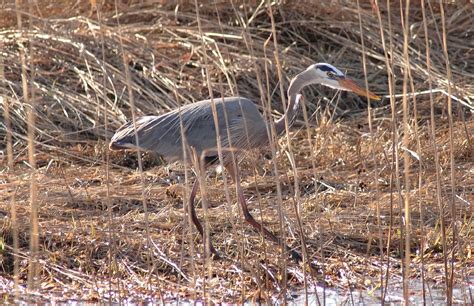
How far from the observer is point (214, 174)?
6.39 metres

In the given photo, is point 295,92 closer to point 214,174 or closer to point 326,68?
point 326,68

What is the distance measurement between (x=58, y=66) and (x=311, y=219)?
9.54 feet

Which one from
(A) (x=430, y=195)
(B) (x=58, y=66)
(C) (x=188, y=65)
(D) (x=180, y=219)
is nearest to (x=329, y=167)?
(A) (x=430, y=195)

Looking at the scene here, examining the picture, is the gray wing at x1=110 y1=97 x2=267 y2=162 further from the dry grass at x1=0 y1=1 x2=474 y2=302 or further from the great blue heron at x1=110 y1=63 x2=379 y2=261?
Result: the dry grass at x1=0 y1=1 x2=474 y2=302

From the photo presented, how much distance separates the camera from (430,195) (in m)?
5.79

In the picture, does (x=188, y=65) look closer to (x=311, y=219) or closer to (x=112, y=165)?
(x=112, y=165)

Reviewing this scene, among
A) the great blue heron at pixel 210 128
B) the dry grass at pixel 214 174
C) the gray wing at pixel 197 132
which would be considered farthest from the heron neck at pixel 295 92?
the dry grass at pixel 214 174

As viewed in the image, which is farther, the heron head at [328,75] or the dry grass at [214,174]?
the heron head at [328,75]

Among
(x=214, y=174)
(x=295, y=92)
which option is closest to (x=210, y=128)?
(x=295, y=92)

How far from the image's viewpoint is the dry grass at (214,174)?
15.2ft

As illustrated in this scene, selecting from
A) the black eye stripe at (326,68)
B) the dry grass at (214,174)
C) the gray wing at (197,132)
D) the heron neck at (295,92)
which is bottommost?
the dry grass at (214,174)

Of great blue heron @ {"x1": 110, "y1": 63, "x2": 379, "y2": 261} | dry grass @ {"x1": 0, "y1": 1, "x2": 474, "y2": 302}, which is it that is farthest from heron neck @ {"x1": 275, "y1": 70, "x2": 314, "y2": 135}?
dry grass @ {"x1": 0, "y1": 1, "x2": 474, "y2": 302}

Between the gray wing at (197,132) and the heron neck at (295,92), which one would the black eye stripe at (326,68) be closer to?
the heron neck at (295,92)

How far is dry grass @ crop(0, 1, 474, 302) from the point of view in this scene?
4.63 meters
